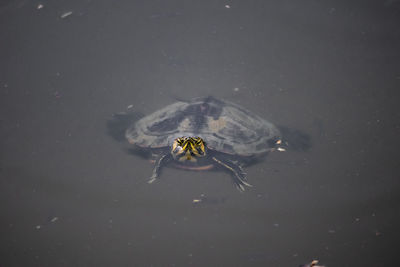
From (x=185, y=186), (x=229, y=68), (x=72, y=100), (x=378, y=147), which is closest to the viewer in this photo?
(x=185, y=186)

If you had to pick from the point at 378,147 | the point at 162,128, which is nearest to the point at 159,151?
the point at 162,128

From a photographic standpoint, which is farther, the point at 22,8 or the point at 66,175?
the point at 22,8

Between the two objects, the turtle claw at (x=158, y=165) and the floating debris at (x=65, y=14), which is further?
the floating debris at (x=65, y=14)

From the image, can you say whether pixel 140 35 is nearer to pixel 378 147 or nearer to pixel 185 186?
pixel 185 186

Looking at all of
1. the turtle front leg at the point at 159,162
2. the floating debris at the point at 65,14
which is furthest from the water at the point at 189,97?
the turtle front leg at the point at 159,162

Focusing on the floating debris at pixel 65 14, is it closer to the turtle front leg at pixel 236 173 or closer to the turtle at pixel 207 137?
the turtle at pixel 207 137

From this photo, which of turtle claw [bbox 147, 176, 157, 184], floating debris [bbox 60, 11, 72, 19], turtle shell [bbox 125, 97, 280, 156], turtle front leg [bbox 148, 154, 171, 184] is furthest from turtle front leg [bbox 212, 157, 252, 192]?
→ floating debris [bbox 60, 11, 72, 19]

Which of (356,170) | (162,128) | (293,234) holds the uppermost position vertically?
(162,128)
